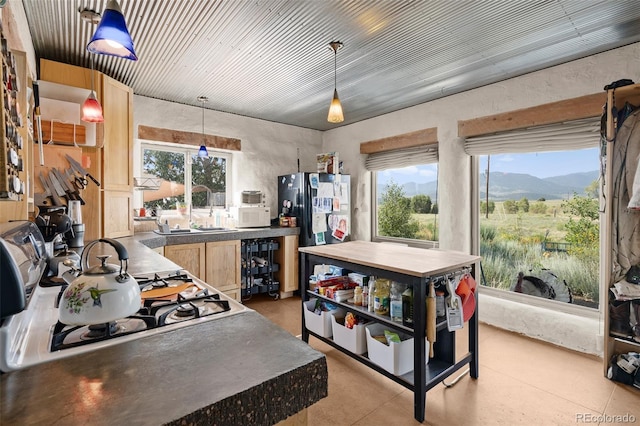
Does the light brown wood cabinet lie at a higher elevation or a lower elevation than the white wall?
lower

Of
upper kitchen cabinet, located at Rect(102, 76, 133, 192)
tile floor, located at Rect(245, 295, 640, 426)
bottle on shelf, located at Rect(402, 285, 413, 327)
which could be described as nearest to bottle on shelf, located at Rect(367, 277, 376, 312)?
bottle on shelf, located at Rect(402, 285, 413, 327)

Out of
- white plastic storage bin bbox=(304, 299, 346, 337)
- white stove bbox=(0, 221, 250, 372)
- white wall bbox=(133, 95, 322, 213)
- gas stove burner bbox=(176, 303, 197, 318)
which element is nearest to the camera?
white stove bbox=(0, 221, 250, 372)

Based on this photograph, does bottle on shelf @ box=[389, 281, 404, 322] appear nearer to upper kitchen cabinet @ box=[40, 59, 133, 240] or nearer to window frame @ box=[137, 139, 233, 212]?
upper kitchen cabinet @ box=[40, 59, 133, 240]

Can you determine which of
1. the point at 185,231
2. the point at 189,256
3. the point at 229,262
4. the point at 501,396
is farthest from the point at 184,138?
the point at 501,396

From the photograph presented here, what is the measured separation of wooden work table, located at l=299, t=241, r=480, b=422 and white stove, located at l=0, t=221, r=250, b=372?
44.0 inches

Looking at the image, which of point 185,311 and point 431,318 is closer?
point 185,311

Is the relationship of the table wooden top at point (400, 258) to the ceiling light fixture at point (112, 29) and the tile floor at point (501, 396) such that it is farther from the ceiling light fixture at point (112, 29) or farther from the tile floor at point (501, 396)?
the ceiling light fixture at point (112, 29)

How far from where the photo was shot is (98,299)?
29.7 inches

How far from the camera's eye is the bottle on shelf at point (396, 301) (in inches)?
75.3

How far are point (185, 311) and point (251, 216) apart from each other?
3105mm

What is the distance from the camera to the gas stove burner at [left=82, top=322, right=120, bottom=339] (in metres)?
0.78

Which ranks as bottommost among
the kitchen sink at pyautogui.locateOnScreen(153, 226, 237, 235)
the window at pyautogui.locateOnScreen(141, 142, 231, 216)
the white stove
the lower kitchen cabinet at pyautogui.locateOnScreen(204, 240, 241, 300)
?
the lower kitchen cabinet at pyautogui.locateOnScreen(204, 240, 241, 300)

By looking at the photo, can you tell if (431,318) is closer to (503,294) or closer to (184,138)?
(503,294)

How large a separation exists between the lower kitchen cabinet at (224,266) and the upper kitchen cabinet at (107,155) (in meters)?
0.89
